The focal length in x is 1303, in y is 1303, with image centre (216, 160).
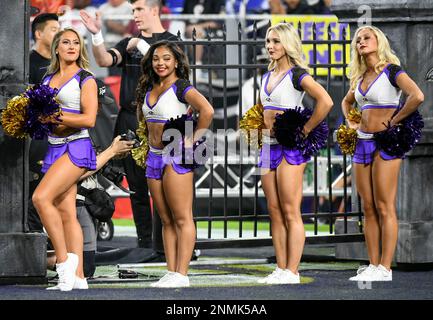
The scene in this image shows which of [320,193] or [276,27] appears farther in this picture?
[320,193]

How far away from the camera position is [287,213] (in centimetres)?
971

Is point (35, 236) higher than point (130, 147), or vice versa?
point (130, 147)

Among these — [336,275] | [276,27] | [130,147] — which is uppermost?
[276,27]

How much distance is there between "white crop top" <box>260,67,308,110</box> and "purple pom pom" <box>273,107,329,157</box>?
0.32 ft

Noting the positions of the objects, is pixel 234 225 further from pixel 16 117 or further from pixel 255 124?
pixel 16 117

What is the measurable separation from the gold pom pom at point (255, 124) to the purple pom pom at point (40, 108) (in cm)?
157

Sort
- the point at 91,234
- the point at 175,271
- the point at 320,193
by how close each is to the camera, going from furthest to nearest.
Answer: the point at 320,193
the point at 91,234
the point at 175,271

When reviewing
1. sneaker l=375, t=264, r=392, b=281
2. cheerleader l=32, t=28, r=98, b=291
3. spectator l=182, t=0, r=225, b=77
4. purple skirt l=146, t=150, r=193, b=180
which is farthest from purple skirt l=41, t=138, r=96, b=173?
spectator l=182, t=0, r=225, b=77

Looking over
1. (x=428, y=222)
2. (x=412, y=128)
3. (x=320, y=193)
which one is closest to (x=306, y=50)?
(x=320, y=193)

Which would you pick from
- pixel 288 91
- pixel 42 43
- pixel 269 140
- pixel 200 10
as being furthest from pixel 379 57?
pixel 200 10

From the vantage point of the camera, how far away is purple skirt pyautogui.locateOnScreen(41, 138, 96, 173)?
360 inches

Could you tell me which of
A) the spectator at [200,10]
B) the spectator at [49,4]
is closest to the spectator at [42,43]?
the spectator at [49,4]
